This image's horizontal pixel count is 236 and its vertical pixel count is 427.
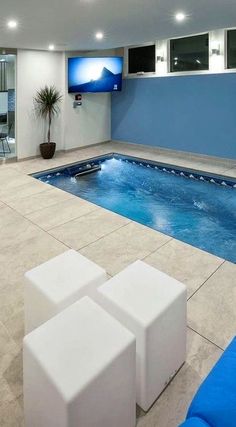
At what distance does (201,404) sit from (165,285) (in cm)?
66

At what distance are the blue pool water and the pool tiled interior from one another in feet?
2.00

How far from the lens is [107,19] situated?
4082 millimetres

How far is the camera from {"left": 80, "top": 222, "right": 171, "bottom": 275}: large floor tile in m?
3.05

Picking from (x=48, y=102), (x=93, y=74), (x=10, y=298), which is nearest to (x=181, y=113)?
(x=93, y=74)

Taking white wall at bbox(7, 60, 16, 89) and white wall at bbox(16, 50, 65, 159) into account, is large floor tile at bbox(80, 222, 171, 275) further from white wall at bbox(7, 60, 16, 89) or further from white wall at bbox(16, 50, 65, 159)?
white wall at bbox(7, 60, 16, 89)

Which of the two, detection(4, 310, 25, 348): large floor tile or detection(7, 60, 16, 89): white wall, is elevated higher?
detection(7, 60, 16, 89): white wall

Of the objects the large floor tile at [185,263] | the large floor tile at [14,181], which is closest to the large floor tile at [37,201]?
the large floor tile at [14,181]

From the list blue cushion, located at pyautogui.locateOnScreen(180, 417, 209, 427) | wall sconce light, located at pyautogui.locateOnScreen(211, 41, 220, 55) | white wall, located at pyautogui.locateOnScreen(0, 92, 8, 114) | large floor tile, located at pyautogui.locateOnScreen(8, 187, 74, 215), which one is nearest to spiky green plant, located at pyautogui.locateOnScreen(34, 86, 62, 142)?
white wall, located at pyautogui.locateOnScreen(0, 92, 8, 114)

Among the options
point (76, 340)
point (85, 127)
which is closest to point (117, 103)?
point (85, 127)

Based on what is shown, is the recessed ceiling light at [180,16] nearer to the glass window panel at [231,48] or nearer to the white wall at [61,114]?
the glass window panel at [231,48]

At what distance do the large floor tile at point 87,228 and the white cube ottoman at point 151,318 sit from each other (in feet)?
5.37

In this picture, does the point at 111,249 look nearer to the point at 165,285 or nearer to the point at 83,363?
the point at 165,285

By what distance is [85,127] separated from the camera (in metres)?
8.16

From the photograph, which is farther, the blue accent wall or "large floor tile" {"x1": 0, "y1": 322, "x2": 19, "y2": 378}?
the blue accent wall
